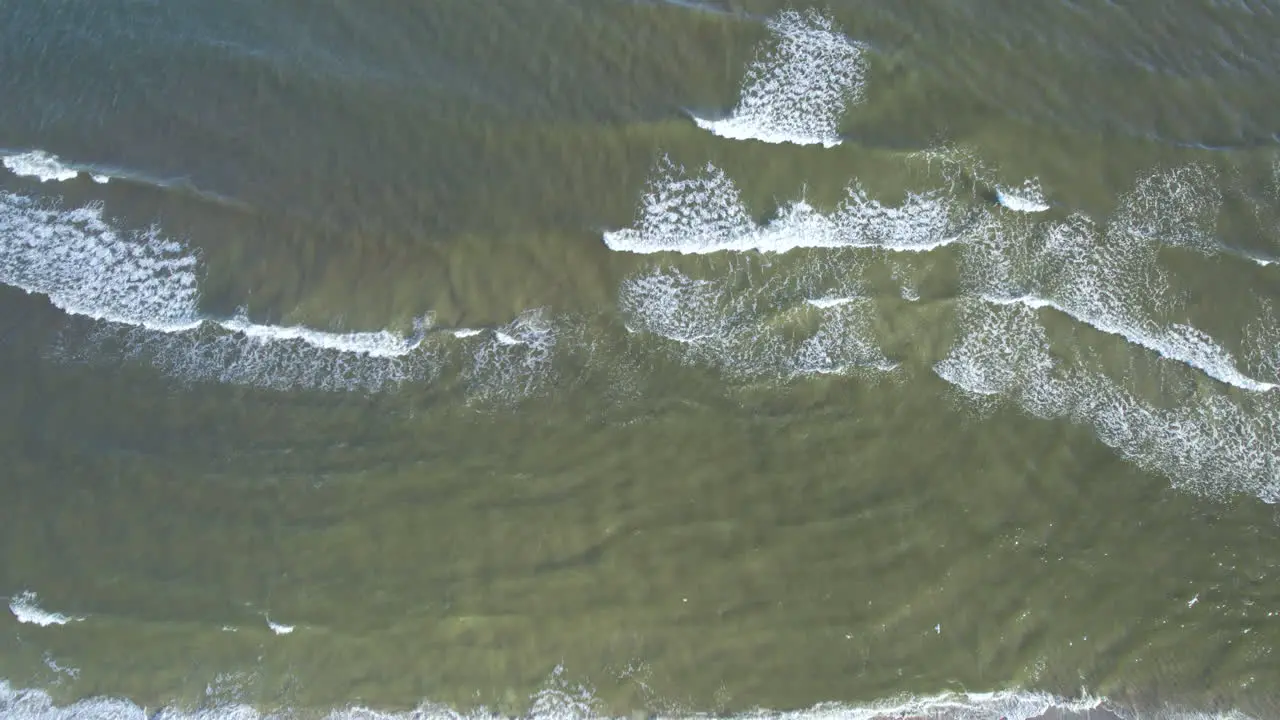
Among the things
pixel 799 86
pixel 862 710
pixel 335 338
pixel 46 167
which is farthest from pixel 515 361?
pixel 46 167

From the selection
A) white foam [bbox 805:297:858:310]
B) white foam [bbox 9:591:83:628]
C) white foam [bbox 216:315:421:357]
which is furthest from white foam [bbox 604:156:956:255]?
white foam [bbox 9:591:83:628]

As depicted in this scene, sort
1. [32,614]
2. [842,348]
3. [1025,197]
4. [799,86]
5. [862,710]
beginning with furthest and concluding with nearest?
[799,86] → [1025,197] → [842,348] → [32,614] → [862,710]

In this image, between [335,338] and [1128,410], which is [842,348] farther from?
[335,338]

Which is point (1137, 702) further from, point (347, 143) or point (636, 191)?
point (347, 143)

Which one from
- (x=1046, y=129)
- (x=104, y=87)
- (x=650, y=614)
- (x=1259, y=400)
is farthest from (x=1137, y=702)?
(x=104, y=87)

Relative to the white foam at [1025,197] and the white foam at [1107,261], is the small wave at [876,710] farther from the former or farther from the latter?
the white foam at [1025,197]

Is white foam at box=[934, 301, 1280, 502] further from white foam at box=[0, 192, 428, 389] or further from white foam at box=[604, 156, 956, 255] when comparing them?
white foam at box=[0, 192, 428, 389]
